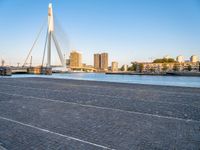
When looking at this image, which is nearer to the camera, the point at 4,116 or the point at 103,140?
the point at 103,140

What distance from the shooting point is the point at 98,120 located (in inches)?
243

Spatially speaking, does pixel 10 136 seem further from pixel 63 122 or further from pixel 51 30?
pixel 51 30

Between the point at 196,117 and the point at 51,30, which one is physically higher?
the point at 51,30

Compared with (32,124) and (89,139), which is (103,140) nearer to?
(89,139)

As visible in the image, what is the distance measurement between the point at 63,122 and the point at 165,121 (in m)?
3.14

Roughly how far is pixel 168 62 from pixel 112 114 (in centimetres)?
13752

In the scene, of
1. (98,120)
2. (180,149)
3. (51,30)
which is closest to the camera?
(180,149)

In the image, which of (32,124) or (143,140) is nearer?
(143,140)

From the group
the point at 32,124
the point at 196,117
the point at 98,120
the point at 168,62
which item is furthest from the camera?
the point at 168,62

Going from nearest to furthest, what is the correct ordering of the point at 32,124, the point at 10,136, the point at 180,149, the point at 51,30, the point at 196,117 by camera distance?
the point at 180,149 < the point at 10,136 < the point at 32,124 < the point at 196,117 < the point at 51,30

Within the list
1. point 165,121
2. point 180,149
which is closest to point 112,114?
point 165,121

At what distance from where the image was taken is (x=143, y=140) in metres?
4.37

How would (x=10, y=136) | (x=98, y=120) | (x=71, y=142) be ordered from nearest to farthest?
(x=71, y=142)
(x=10, y=136)
(x=98, y=120)

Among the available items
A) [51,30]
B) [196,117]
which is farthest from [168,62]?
Result: [196,117]
